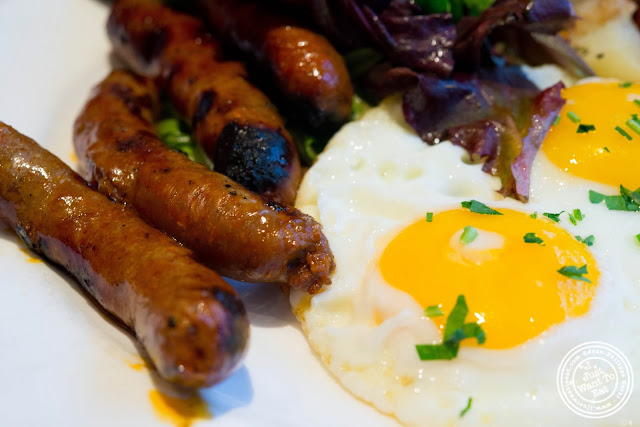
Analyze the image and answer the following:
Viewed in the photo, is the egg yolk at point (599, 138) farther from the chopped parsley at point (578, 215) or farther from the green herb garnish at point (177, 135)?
the green herb garnish at point (177, 135)

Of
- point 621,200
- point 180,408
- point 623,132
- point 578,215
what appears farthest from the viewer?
point 623,132

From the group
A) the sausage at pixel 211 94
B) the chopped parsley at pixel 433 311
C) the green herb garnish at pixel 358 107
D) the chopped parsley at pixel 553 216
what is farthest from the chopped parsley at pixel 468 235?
the green herb garnish at pixel 358 107

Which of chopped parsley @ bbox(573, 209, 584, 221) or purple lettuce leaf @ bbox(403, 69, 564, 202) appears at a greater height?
purple lettuce leaf @ bbox(403, 69, 564, 202)

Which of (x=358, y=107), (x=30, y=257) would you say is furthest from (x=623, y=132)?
(x=30, y=257)

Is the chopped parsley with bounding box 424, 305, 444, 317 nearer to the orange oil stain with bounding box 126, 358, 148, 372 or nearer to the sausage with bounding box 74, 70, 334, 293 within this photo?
the sausage with bounding box 74, 70, 334, 293

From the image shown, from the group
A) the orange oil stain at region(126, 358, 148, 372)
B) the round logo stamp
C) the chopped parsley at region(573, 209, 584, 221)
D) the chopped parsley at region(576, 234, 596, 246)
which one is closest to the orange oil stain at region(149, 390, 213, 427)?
the orange oil stain at region(126, 358, 148, 372)

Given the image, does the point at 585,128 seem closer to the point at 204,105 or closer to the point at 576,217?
the point at 576,217
